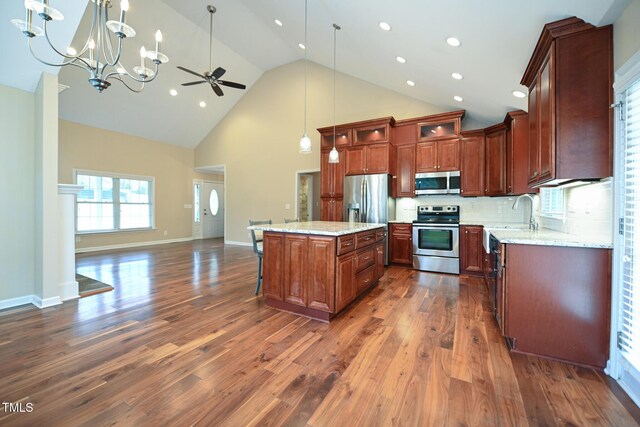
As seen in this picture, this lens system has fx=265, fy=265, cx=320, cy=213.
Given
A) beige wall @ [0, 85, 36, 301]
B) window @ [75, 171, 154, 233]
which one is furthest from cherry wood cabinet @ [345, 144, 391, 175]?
window @ [75, 171, 154, 233]

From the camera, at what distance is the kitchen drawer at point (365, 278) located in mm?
3146

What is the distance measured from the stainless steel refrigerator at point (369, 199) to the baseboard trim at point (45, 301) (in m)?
4.23

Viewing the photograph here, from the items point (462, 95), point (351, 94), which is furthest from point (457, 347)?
point (351, 94)

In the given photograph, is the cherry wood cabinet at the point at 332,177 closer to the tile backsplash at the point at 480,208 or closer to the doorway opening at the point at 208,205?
the tile backsplash at the point at 480,208

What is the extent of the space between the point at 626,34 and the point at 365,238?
256 cm

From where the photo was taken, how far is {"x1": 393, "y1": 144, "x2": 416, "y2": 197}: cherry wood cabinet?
519 centimetres

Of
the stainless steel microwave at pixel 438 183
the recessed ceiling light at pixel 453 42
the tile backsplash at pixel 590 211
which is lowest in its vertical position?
the tile backsplash at pixel 590 211

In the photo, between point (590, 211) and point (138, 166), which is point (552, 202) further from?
point (138, 166)

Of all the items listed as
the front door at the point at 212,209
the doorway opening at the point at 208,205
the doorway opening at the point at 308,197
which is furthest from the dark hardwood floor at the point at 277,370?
the front door at the point at 212,209

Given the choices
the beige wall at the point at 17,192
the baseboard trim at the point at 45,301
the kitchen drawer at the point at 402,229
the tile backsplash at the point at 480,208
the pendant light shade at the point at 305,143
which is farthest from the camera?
the kitchen drawer at the point at 402,229

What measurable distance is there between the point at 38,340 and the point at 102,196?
19.5ft

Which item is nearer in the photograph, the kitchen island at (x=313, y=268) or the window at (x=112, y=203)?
the kitchen island at (x=313, y=268)

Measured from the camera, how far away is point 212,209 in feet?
31.8

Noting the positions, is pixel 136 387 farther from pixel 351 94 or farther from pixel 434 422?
pixel 351 94
